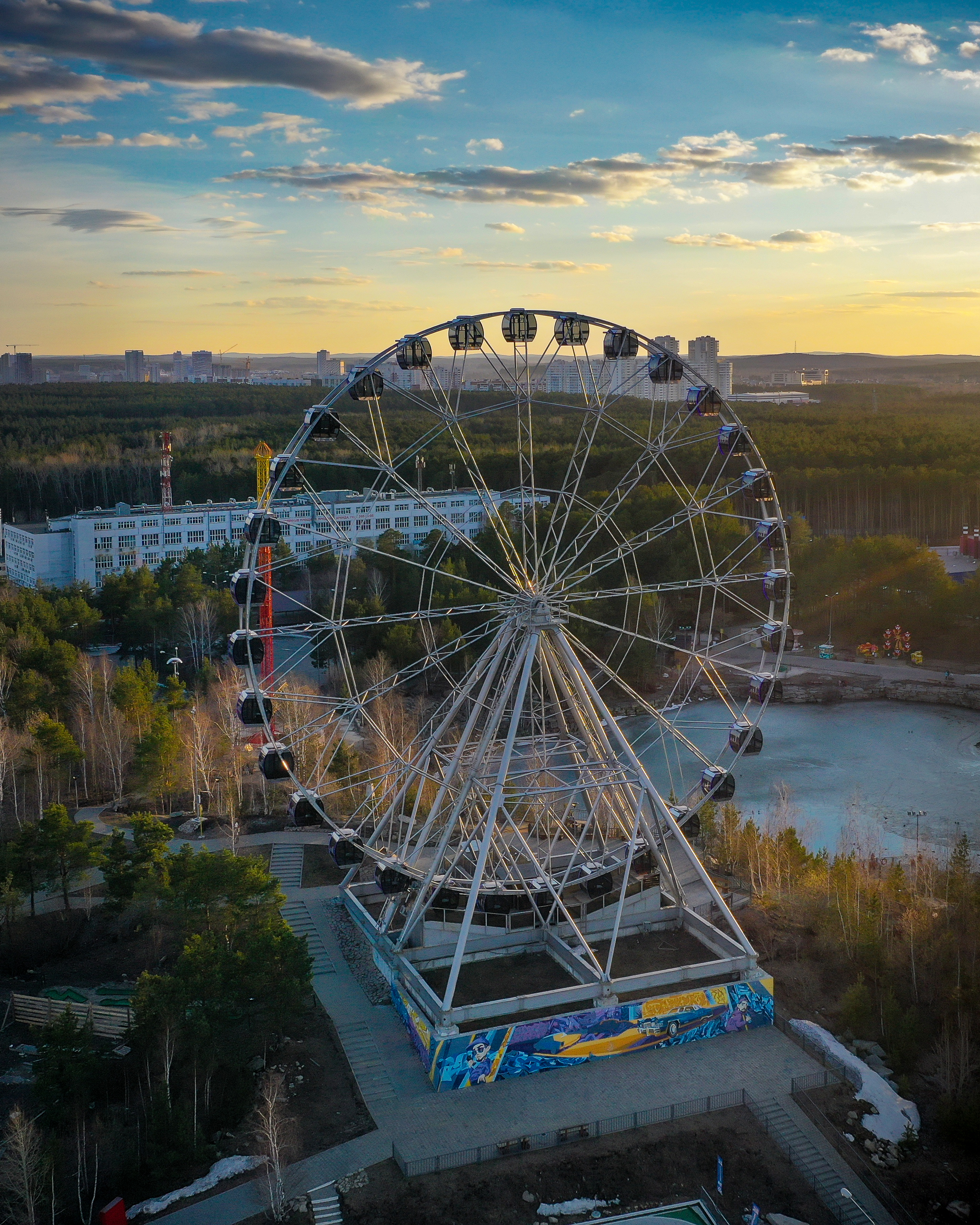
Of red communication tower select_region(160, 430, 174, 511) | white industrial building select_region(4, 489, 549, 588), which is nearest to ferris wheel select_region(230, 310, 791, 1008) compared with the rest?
white industrial building select_region(4, 489, 549, 588)

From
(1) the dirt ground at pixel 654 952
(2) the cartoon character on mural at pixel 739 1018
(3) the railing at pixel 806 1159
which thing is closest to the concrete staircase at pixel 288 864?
(1) the dirt ground at pixel 654 952

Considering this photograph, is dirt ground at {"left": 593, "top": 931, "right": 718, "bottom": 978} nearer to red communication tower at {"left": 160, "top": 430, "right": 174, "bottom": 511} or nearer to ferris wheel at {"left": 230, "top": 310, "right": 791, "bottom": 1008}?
ferris wheel at {"left": 230, "top": 310, "right": 791, "bottom": 1008}

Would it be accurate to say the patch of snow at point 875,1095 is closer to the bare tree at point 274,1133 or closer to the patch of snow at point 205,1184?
the bare tree at point 274,1133

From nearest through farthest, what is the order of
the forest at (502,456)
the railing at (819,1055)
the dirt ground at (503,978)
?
the railing at (819,1055)
the dirt ground at (503,978)
the forest at (502,456)

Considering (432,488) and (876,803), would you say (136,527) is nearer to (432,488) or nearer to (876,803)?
(432,488)

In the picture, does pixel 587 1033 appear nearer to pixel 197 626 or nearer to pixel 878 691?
pixel 878 691
